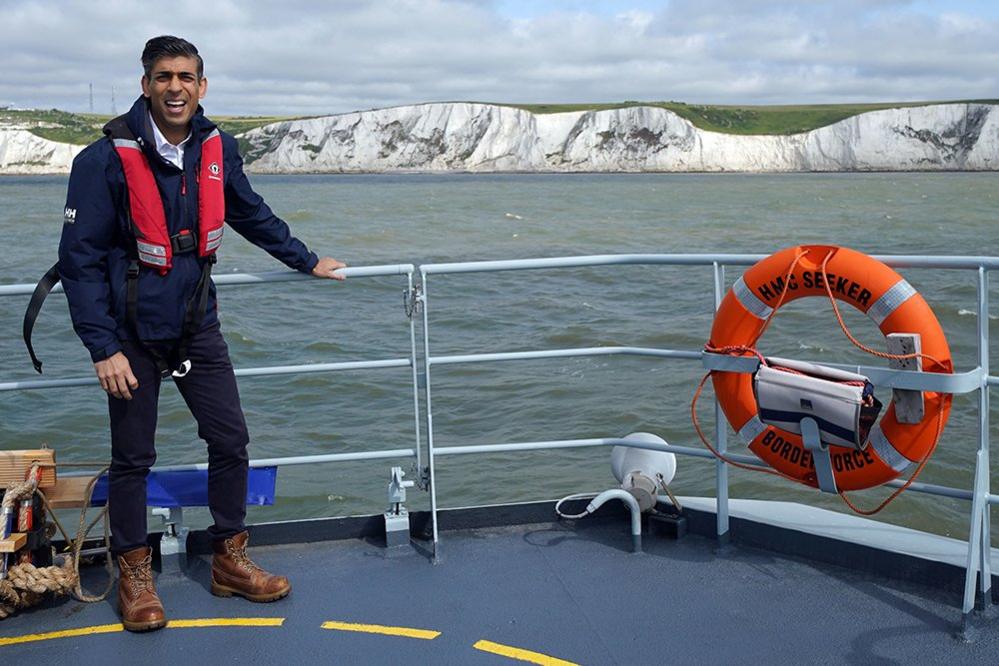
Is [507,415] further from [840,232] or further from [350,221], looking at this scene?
[350,221]

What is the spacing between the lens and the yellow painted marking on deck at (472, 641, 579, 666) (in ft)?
8.75

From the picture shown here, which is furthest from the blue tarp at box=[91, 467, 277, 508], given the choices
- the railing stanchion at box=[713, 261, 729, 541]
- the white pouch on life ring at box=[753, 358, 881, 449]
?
the white pouch on life ring at box=[753, 358, 881, 449]

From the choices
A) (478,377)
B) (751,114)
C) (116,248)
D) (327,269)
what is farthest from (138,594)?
(751,114)

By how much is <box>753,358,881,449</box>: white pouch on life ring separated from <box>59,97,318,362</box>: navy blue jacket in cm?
152

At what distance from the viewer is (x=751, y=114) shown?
129 m

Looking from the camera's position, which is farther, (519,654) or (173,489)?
(173,489)

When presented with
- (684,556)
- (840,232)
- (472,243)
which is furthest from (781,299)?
(840,232)

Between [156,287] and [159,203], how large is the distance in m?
0.22

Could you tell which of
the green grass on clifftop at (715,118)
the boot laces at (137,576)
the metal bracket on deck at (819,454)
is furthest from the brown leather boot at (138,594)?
the green grass on clifftop at (715,118)

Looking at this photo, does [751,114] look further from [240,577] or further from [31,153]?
[240,577]

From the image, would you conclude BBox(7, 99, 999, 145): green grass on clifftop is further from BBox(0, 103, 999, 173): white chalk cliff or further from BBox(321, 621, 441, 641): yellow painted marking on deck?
BBox(321, 621, 441, 641): yellow painted marking on deck

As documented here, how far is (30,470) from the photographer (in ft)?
10.3

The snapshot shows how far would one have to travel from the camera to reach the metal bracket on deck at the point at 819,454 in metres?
2.90

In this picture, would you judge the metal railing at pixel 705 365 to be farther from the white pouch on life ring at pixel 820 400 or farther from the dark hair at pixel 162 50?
the dark hair at pixel 162 50
